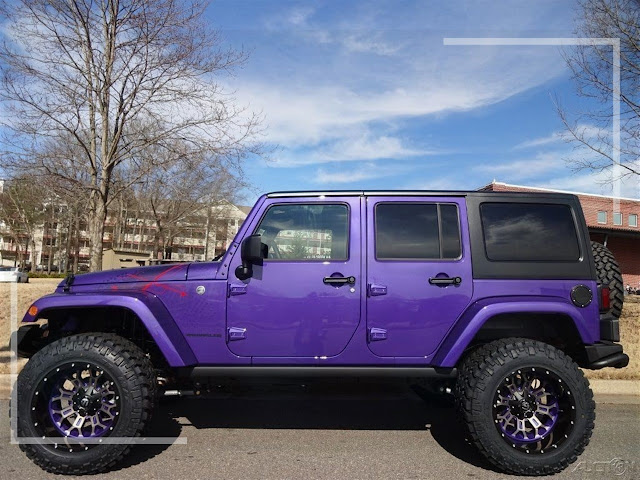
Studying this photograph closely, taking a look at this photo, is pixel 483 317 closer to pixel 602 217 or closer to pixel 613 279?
pixel 613 279

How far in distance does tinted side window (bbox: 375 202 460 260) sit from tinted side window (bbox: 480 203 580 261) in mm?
277

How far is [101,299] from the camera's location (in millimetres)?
3426

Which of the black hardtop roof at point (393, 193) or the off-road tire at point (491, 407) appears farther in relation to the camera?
the black hardtop roof at point (393, 193)

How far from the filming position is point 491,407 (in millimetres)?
3320

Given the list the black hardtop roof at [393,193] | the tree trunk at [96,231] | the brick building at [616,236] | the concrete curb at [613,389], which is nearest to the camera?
the black hardtop roof at [393,193]

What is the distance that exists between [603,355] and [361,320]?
184cm

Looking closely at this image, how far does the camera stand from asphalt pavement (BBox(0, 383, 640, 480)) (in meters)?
3.28

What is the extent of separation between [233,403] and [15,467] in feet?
6.81

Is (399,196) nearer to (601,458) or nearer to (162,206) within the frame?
(601,458)

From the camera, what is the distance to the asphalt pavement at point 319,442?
328 cm

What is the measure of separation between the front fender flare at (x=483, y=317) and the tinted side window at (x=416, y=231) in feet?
1.50

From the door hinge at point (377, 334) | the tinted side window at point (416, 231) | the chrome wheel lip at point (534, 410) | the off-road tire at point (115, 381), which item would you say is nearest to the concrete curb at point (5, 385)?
the off-road tire at point (115, 381)

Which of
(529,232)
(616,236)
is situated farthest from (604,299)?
(616,236)

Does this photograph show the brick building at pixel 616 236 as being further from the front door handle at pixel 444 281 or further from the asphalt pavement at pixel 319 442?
the front door handle at pixel 444 281
